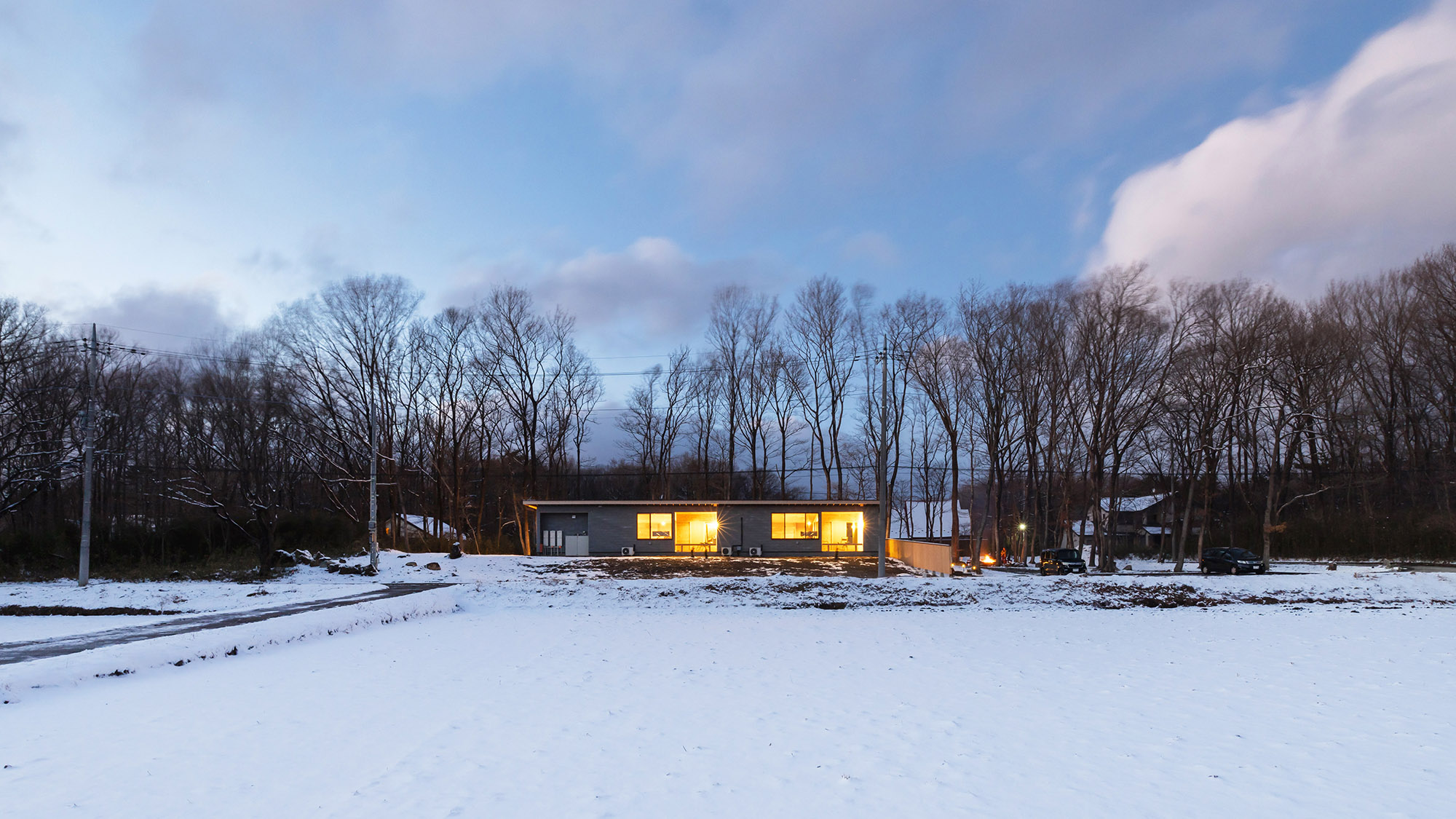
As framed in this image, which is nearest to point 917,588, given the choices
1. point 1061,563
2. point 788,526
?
point 1061,563

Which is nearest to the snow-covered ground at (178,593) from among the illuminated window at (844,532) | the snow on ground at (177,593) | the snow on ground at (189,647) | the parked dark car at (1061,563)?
the snow on ground at (177,593)

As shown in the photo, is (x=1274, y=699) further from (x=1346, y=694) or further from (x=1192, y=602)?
(x=1192, y=602)

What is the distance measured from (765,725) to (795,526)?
31.5 metres

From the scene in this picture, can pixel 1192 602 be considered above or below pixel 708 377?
below

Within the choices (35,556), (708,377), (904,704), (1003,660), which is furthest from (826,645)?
(708,377)

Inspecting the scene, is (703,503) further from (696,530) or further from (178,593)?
(178,593)

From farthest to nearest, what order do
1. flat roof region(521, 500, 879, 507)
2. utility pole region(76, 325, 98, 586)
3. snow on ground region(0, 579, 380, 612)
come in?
flat roof region(521, 500, 879, 507), utility pole region(76, 325, 98, 586), snow on ground region(0, 579, 380, 612)

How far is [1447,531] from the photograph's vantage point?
110ft

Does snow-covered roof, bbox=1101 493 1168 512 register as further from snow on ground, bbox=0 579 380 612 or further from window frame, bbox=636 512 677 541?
snow on ground, bbox=0 579 380 612

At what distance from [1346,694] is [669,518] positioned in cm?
3192

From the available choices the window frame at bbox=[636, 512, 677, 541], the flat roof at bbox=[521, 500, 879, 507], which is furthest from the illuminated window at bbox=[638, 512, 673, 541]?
the flat roof at bbox=[521, 500, 879, 507]

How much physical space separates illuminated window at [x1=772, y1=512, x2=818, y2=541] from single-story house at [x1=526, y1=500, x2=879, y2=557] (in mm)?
39

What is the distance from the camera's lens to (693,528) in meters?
38.8

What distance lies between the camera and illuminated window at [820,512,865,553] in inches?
1523
